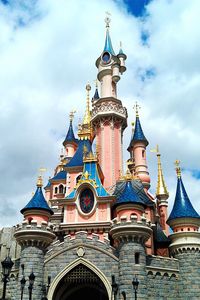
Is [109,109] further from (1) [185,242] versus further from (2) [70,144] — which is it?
(1) [185,242]

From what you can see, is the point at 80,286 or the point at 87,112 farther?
the point at 87,112

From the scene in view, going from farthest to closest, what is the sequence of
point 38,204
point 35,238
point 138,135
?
point 138,135 < point 38,204 < point 35,238

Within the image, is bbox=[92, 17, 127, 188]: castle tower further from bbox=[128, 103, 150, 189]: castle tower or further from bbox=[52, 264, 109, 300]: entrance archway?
bbox=[52, 264, 109, 300]: entrance archway

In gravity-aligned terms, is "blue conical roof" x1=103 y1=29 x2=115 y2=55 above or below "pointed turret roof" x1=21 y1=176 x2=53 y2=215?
above

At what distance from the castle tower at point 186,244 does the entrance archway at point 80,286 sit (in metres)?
4.71

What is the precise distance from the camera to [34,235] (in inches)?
896

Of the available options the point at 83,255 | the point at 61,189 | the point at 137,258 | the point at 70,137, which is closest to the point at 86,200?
the point at 83,255

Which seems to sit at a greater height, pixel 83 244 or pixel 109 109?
pixel 109 109

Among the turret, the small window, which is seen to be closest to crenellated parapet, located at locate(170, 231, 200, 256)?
the small window

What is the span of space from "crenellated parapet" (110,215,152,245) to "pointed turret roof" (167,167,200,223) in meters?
3.11

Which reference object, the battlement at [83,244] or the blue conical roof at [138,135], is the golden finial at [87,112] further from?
the battlement at [83,244]

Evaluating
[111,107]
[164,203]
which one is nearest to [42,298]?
[111,107]

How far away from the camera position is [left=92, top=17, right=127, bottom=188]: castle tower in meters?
31.3

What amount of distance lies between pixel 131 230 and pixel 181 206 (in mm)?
4801
